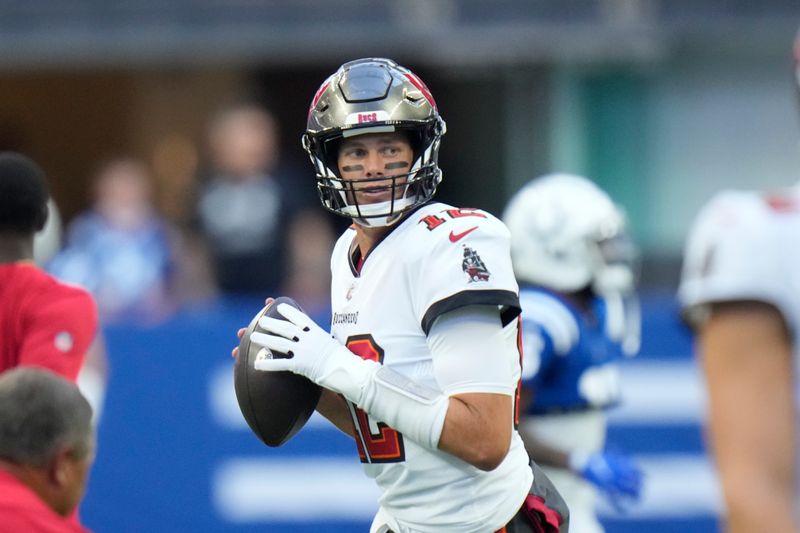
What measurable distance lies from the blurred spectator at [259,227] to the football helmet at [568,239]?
3339mm

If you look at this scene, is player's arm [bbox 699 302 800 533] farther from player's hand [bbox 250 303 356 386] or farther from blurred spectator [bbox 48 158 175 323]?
blurred spectator [bbox 48 158 175 323]

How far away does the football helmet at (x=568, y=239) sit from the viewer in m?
5.41

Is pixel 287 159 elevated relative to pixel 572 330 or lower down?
lower down

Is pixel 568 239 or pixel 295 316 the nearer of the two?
pixel 295 316

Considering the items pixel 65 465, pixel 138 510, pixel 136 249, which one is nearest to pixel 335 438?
pixel 138 510

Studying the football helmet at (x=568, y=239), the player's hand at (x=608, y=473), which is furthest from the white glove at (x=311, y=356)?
the football helmet at (x=568, y=239)

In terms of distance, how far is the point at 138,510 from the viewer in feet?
24.2

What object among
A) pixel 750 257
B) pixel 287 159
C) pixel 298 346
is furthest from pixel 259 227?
pixel 750 257

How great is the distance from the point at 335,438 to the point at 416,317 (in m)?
3.94

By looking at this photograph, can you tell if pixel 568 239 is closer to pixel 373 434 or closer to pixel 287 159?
pixel 373 434

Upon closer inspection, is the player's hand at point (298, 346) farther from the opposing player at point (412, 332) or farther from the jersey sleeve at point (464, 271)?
the jersey sleeve at point (464, 271)

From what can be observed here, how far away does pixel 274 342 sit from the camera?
3510mm

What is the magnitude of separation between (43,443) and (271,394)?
2.20 ft

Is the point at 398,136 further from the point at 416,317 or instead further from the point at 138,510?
the point at 138,510
